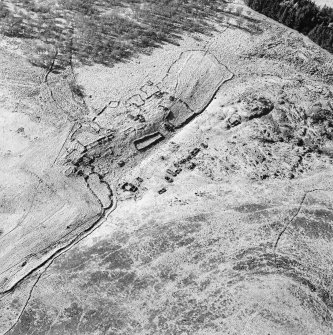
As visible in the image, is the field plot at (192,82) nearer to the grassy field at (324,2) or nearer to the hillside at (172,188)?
the hillside at (172,188)

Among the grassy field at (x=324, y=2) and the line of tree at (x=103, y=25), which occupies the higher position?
the grassy field at (x=324, y=2)

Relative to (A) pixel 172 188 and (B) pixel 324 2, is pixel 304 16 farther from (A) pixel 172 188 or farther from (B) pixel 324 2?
(A) pixel 172 188

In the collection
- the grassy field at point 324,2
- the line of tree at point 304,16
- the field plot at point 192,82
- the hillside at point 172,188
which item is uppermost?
the grassy field at point 324,2

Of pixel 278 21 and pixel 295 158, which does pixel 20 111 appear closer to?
pixel 295 158

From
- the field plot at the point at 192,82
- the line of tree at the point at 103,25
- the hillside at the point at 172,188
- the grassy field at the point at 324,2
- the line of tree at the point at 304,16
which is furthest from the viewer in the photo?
the grassy field at the point at 324,2

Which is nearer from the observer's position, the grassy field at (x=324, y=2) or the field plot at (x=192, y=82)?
the field plot at (x=192, y=82)

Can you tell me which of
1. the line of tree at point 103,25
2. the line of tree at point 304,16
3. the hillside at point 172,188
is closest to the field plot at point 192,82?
the hillside at point 172,188

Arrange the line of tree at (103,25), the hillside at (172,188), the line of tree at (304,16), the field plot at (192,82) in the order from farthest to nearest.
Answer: the line of tree at (304,16) → the line of tree at (103,25) → the field plot at (192,82) → the hillside at (172,188)

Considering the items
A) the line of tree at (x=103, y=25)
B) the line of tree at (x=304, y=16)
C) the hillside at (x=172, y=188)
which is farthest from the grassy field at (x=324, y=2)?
the line of tree at (x=103, y=25)
